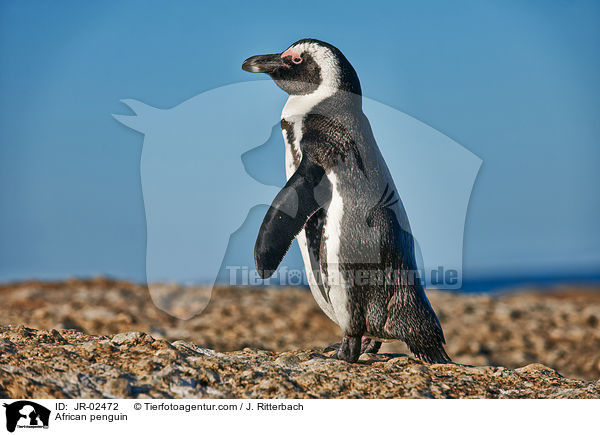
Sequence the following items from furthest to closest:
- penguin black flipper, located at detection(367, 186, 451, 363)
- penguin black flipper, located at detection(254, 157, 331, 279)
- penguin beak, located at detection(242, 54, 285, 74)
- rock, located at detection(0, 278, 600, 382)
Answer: rock, located at detection(0, 278, 600, 382)
penguin beak, located at detection(242, 54, 285, 74)
penguin black flipper, located at detection(367, 186, 451, 363)
penguin black flipper, located at detection(254, 157, 331, 279)

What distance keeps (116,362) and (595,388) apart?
6.89 feet

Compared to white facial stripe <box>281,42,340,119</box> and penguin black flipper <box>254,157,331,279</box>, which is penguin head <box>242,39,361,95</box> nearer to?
white facial stripe <box>281,42,340,119</box>

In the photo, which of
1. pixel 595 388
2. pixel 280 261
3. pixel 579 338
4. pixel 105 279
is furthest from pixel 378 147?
pixel 105 279

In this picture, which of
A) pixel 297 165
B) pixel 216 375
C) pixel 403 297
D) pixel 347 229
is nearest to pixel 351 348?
pixel 403 297

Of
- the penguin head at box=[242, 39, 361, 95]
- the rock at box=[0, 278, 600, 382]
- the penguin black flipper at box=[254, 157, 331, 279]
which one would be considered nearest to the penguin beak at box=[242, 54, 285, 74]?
the penguin head at box=[242, 39, 361, 95]

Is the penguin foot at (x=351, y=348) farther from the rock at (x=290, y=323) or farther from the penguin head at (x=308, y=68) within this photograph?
the rock at (x=290, y=323)

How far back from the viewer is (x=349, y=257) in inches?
109
